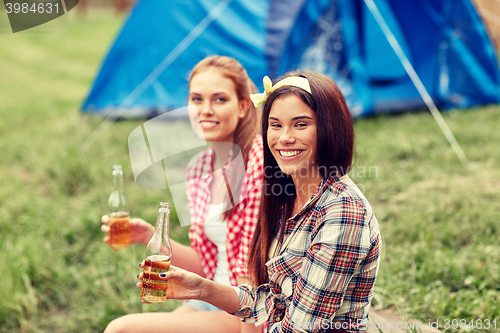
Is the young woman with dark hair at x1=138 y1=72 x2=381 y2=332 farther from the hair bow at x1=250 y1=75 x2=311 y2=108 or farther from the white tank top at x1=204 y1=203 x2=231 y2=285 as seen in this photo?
the white tank top at x1=204 y1=203 x2=231 y2=285

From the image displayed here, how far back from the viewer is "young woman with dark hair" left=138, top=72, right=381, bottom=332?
1.32m

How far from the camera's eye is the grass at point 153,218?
249 centimetres

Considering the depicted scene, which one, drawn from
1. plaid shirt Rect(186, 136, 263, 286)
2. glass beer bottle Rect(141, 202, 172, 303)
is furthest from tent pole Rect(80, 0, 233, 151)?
glass beer bottle Rect(141, 202, 172, 303)

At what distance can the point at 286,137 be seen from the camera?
1419mm

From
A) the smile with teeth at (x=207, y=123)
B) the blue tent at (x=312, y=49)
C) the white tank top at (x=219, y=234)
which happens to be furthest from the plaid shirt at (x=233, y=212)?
the blue tent at (x=312, y=49)

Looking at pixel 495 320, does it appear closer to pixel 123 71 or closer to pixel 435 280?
pixel 435 280

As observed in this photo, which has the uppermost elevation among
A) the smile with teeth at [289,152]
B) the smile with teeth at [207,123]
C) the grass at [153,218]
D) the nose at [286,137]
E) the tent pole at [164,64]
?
the tent pole at [164,64]

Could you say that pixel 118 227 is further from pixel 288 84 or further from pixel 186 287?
pixel 288 84

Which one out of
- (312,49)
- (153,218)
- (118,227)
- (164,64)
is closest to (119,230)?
(118,227)

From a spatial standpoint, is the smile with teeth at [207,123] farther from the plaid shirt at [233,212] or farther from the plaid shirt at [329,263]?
the plaid shirt at [329,263]

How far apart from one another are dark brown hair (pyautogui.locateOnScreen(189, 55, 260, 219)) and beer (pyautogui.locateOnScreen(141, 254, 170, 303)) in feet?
2.04

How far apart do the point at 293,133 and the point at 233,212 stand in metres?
0.55

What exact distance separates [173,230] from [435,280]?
1.75m

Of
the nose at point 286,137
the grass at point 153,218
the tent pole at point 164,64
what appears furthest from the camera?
the tent pole at point 164,64
